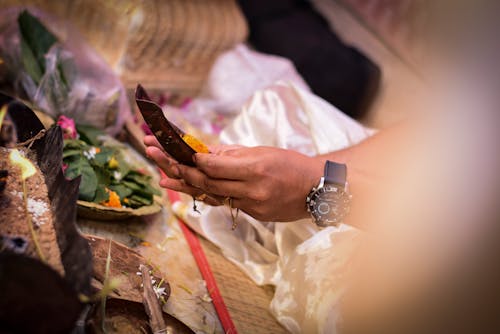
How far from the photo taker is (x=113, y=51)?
247 centimetres

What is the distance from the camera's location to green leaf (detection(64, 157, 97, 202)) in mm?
1469

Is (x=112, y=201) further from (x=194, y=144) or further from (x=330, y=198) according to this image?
(x=330, y=198)

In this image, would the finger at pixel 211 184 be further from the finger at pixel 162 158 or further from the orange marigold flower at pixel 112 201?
the orange marigold flower at pixel 112 201

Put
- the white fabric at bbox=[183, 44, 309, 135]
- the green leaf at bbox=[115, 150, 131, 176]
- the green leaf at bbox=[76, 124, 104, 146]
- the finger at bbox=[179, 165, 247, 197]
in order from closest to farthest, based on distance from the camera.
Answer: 1. the finger at bbox=[179, 165, 247, 197]
2. the green leaf at bbox=[115, 150, 131, 176]
3. the green leaf at bbox=[76, 124, 104, 146]
4. the white fabric at bbox=[183, 44, 309, 135]

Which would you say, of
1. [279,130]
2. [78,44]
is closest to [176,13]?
[78,44]

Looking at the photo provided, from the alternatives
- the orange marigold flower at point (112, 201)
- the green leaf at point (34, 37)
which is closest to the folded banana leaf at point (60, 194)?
the orange marigold flower at point (112, 201)

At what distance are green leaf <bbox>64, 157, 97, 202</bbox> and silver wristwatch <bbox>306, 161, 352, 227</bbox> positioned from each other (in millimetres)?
656

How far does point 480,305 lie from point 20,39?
1855mm

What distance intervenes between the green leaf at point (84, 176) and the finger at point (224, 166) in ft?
1.43

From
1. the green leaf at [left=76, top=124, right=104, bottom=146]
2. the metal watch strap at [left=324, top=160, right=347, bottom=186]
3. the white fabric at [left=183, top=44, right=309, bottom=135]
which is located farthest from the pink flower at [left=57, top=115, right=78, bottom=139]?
the white fabric at [left=183, top=44, right=309, bottom=135]

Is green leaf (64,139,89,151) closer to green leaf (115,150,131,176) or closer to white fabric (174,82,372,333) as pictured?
green leaf (115,150,131,176)

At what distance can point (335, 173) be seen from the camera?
135 cm

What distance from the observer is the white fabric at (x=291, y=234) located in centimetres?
143

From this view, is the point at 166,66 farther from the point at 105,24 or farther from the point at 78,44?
the point at 78,44
